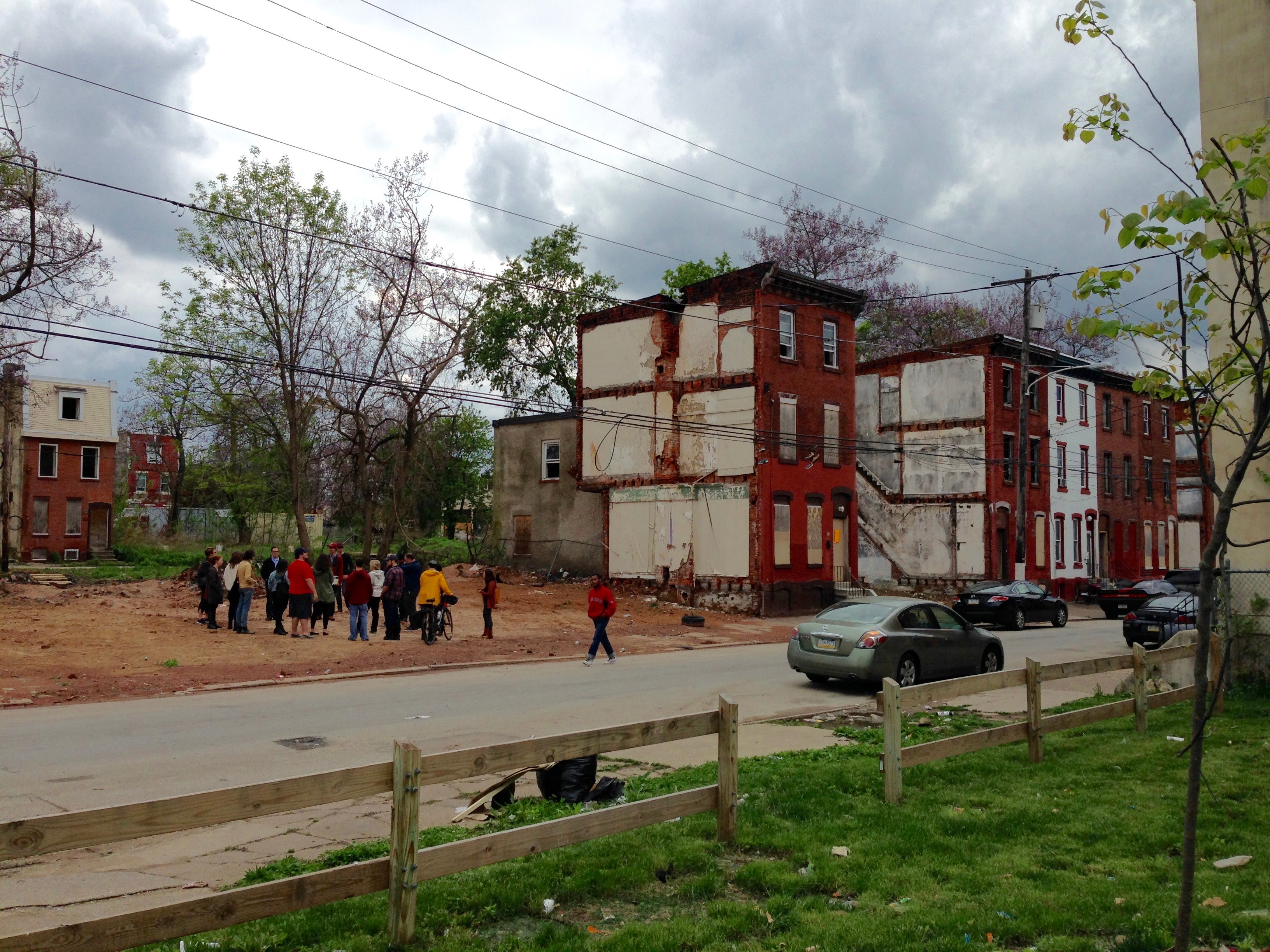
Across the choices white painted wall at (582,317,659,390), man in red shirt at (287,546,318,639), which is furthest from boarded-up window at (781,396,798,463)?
man in red shirt at (287,546,318,639)

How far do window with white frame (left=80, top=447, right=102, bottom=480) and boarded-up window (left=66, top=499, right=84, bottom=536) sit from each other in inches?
47.7

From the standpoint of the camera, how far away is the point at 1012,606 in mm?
30609

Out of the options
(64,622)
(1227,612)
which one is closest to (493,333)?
(64,622)

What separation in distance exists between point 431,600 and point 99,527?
35795 millimetres

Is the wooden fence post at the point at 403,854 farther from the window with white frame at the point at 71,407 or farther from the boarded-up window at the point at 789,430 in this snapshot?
the window with white frame at the point at 71,407

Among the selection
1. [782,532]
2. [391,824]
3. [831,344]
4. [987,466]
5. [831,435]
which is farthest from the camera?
[987,466]

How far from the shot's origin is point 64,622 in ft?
75.0

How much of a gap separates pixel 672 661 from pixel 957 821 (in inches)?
543

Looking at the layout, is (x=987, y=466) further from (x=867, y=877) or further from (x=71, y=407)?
(x=71, y=407)

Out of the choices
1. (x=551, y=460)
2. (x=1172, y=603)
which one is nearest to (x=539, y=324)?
(x=551, y=460)

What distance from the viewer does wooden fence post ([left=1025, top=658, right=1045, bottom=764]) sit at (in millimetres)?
9094

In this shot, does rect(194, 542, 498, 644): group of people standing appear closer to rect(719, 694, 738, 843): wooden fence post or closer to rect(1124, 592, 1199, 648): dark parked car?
rect(1124, 592, 1199, 648): dark parked car

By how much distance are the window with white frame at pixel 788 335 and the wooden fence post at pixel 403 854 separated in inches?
1251

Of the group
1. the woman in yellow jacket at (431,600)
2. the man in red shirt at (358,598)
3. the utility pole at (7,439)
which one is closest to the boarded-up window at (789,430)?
the woman in yellow jacket at (431,600)
